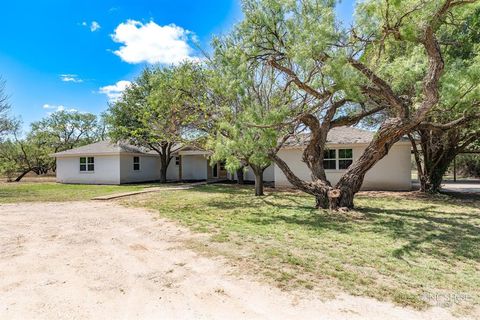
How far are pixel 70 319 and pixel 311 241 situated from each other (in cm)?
438

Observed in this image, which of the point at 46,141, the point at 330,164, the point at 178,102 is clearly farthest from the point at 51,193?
the point at 46,141

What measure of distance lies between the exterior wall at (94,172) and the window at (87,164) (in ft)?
0.90

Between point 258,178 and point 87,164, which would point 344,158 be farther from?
point 87,164

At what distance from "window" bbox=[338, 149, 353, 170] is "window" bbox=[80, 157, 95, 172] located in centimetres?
1756

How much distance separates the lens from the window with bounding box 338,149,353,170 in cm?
1692

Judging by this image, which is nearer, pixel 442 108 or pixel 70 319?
pixel 70 319

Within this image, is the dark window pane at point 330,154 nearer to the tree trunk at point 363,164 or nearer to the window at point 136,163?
the tree trunk at point 363,164

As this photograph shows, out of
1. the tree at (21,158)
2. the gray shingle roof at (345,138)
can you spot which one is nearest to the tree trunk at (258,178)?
the gray shingle roof at (345,138)

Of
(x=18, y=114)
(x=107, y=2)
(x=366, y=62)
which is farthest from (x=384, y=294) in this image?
(x=18, y=114)

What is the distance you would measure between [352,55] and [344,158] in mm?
10040

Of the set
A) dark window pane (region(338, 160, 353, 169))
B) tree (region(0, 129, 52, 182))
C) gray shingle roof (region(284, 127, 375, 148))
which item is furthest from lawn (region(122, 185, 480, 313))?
tree (region(0, 129, 52, 182))

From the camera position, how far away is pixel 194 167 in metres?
25.9

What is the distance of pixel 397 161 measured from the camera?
16.1m

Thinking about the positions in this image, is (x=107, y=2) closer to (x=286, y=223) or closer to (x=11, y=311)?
(x=286, y=223)
